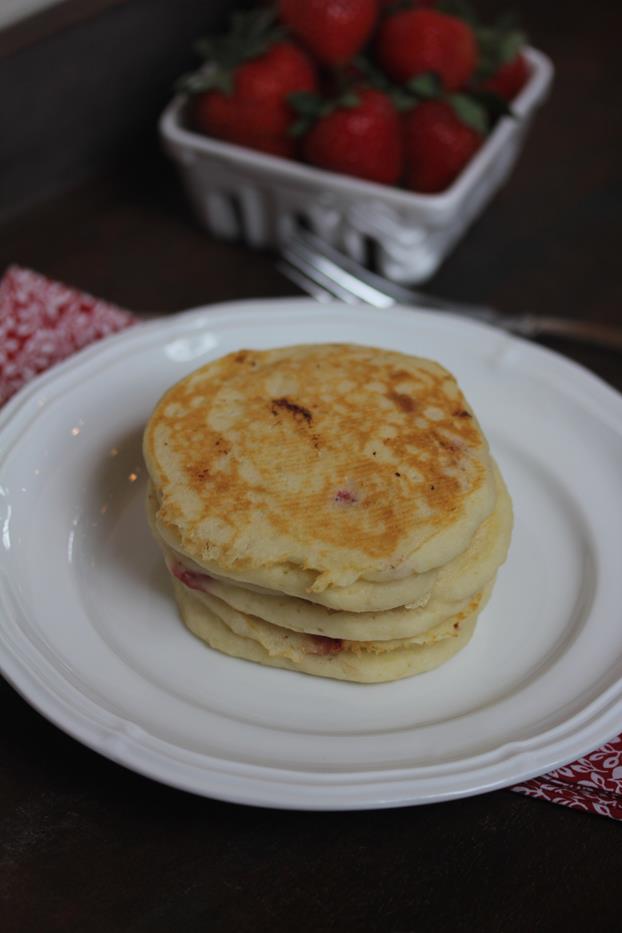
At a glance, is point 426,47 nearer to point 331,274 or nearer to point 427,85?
point 427,85

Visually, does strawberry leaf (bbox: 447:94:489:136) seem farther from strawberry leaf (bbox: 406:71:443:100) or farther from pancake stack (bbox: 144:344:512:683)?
pancake stack (bbox: 144:344:512:683)

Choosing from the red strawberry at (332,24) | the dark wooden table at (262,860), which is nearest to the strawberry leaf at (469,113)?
the red strawberry at (332,24)

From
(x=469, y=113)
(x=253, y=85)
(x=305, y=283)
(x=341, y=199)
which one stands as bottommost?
(x=305, y=283)

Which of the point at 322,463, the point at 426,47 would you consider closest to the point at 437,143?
the point at 426,47

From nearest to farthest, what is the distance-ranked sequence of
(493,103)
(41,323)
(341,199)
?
(41,323) < (341,199) < (493,103)

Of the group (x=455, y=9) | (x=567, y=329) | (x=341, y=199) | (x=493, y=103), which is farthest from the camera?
(x=455, y=9)

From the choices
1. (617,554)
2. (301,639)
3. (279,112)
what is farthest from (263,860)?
(279,112)

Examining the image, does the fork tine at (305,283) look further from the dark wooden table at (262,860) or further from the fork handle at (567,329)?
the dark wooden table at (262,860)
